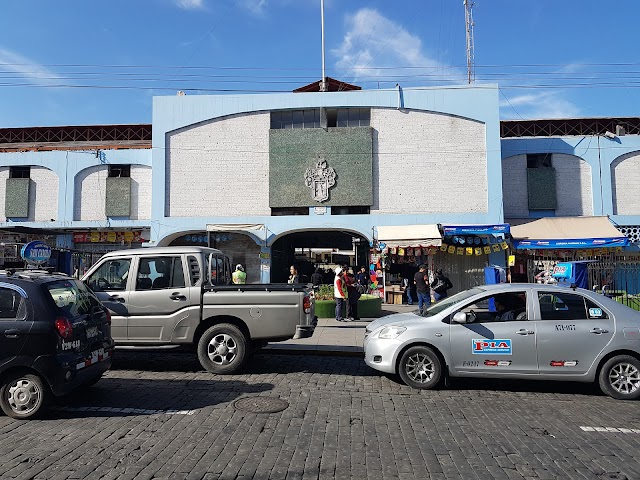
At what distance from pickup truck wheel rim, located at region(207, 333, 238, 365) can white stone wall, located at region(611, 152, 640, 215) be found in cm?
2096

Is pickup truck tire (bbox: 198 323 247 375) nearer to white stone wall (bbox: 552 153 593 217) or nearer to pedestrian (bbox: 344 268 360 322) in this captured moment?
pedestrian (bbox: 344 268 360 322)

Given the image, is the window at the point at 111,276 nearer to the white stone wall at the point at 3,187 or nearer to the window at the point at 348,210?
the window at the point at 348,210

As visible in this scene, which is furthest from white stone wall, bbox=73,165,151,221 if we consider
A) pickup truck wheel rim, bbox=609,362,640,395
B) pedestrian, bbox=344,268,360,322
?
pickup truck wheel rim, bbox=609,362,640,395

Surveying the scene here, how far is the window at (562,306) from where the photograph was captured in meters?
6.66

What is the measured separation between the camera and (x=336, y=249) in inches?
1110

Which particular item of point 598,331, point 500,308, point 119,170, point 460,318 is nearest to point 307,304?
point 460,318

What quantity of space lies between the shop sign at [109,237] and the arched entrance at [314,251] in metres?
6.81

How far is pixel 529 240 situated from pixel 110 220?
19301mm

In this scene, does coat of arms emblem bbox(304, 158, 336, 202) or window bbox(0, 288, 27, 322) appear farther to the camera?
coat of arms emblem bbox(304, 158, 336, 202)

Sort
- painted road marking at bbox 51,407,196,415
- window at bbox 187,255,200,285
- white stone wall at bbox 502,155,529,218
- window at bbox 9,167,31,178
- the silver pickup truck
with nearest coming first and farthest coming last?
1. painted road marking at bbox 51,407,196,415
2. the silver pickup truck
3. window at bbox 187,255,200,285
4. white stone wall at bbox 502,155,529,218
5. window at bbox 9,167,31,178

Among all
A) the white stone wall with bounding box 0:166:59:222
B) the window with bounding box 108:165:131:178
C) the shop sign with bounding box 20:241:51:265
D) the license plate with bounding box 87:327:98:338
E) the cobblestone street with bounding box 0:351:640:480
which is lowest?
the cobblestone street with bounding box 0:351:640:480

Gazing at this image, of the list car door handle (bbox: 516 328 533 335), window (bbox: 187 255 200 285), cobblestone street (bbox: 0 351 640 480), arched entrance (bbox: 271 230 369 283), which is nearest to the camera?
cobblestone street (bbox: 0 351 640 480)

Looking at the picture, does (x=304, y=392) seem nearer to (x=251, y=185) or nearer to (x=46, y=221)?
A: (x=251, y=185)

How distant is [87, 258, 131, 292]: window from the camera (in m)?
7.82
